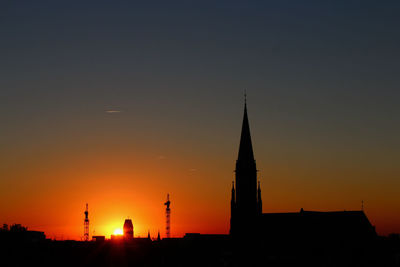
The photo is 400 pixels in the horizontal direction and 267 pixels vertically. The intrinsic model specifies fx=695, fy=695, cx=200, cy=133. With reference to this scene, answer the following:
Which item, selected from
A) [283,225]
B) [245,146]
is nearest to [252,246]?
[283,225]

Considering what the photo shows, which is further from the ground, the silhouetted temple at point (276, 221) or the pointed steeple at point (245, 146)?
the pointed steeple at point (245, 146)

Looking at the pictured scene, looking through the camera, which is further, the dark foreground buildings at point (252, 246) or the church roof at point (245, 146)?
the church roof at point (245, 146)

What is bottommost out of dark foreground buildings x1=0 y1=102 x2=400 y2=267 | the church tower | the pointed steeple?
dark foreground buildings x1=0 y1=102 x2=400 y2=267

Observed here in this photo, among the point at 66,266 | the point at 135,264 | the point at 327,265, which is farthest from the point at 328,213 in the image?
the point at 66,266

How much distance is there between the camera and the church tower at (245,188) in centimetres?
14825

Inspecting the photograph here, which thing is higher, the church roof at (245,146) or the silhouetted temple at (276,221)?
the church roof at (245,146)

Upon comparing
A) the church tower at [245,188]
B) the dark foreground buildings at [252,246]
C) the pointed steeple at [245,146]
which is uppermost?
the pointed steeple at [245,146]

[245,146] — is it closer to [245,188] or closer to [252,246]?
[245,188]

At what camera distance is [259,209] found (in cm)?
15338

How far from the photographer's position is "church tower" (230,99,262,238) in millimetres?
148250

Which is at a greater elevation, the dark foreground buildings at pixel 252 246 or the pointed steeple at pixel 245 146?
the pointed steeple at pixel 245 146

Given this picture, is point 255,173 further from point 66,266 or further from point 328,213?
point 66,266

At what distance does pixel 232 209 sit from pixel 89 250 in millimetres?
32273

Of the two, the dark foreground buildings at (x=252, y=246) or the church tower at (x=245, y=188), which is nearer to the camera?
the dark foreground buildings at (x=252, y=246)
